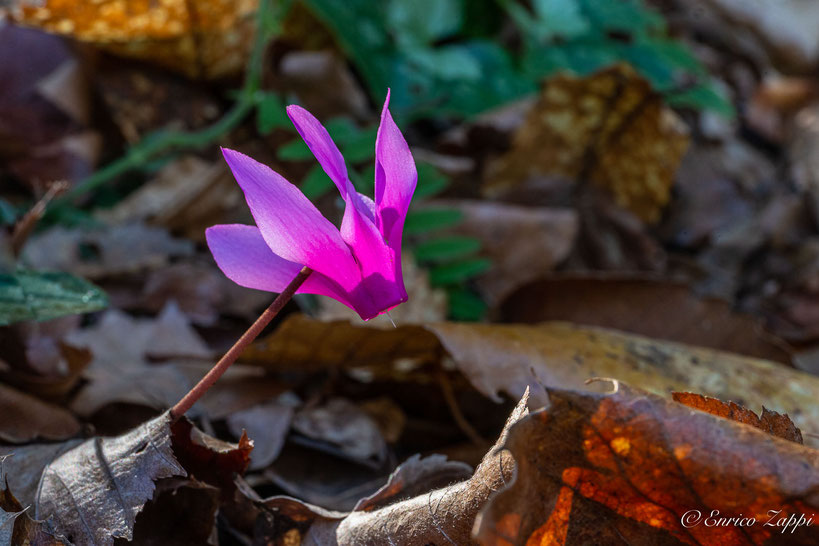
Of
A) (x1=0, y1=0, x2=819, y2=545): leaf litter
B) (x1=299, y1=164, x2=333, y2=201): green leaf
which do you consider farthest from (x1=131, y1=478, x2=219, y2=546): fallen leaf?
(x1=299, y1=164, x2=333, y2=201): green leaf

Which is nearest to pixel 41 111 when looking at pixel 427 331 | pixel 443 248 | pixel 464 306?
pixel 443 248

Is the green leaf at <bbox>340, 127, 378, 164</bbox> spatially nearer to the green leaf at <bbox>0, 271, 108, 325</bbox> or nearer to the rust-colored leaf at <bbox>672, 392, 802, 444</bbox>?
the green leaf at <bbox>0, 271, 108, 325</bbox>

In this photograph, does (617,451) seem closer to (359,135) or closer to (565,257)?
(359,135)

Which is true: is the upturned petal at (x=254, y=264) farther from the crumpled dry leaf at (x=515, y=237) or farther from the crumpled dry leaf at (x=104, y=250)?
the crumpled dry leaf at (x=515, y=237)

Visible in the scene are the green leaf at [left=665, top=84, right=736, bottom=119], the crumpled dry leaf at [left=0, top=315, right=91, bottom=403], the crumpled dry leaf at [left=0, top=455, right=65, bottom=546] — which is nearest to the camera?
the crumpled dry leaf at [left=0, top=455, right=65, bottom=546]

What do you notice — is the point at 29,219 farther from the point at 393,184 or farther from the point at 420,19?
the point at 420,19

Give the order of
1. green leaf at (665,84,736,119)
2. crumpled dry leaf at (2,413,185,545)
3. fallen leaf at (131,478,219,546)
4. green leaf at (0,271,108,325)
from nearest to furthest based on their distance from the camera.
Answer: crumpled dry leaf at (2,413,185,545) → fallen leaf at (131,478,219,546) → green leaf at (0,271,108,325) → green leaf at (665,84,736,119)

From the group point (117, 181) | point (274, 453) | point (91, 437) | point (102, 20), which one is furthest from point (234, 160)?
point (102, 20)
